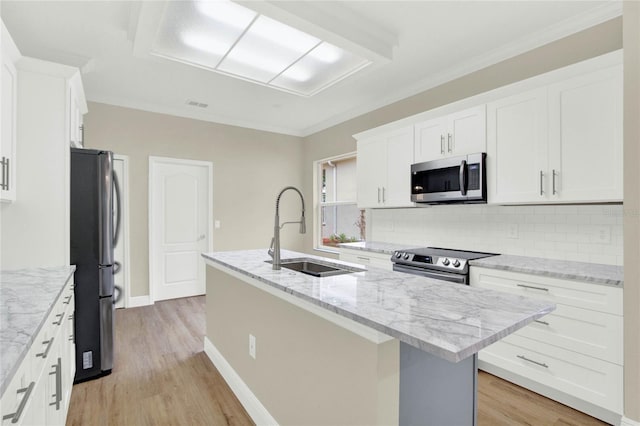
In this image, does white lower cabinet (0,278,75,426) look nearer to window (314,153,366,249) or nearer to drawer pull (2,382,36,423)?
drawer pull (2,382,36,423)

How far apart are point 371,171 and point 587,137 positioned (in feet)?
6.95

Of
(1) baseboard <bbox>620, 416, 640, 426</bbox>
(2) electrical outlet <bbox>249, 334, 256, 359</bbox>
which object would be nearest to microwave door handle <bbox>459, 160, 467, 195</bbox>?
(1) baseboard <bbox>620, 416, 640, 426</bbox>

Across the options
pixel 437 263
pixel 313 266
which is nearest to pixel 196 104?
pixel 313 266

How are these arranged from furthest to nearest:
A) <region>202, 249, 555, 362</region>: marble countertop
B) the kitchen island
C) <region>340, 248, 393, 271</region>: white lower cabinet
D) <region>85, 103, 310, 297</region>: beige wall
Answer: <region>85, 103, 310, 297</region>: beige wall → <region>340, 248, 393, 271</region>: white lower cabinet → the kitchen island → <region>202, 249, 555, 362</region>: marble countertop

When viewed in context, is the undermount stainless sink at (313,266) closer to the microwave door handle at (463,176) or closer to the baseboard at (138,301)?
the microwave door handle at (463,176)

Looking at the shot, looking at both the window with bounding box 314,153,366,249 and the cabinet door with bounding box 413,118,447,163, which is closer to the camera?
the cabinet door with bounding box 413,118,447,163

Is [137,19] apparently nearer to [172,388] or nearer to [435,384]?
[172,388]

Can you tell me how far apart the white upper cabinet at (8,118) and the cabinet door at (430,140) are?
10.5 feet

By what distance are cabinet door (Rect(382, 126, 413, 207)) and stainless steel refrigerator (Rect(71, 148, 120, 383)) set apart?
8.80 ft

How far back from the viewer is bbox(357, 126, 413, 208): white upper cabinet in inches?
139

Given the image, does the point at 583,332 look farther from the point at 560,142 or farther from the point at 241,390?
the point at 241,390

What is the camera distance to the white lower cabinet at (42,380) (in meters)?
0.92

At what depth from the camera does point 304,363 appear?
62.1 inches

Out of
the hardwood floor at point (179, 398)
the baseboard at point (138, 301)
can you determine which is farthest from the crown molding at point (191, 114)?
the hardwood floor at point (179, 398)
